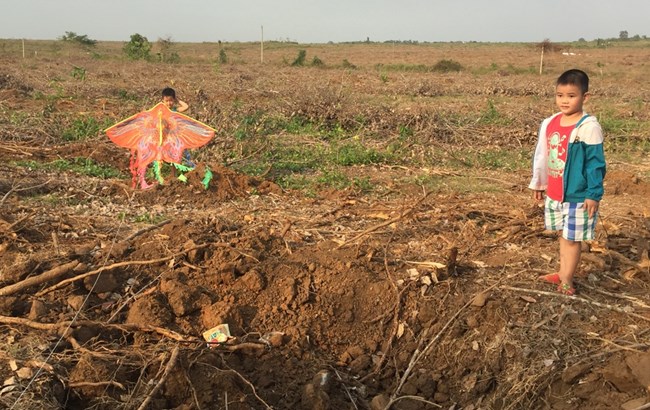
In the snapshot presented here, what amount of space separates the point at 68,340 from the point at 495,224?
3.50 m

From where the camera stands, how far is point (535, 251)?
14.6 feet

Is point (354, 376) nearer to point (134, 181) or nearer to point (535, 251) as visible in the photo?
point (535, 251)

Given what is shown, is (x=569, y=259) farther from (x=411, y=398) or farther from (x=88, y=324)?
A: (x=88, y=324)

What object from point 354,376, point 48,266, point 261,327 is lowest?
point 354,376

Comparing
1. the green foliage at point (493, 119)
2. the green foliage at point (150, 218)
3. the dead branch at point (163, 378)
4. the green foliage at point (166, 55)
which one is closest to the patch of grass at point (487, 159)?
the green foliage at point (493, 119)

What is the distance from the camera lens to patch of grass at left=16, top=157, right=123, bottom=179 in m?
6.89

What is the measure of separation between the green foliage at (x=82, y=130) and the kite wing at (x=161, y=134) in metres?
3.24

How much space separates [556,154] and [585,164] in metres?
0.20

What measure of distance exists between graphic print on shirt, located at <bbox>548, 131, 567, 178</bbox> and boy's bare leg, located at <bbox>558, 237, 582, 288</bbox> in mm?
441

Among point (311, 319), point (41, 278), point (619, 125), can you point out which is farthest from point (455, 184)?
A: point (619, 125)

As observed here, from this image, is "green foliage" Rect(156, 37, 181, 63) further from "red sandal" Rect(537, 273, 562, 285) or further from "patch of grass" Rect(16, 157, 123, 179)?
"red sandal" Rect(537, 273, 562, 285)

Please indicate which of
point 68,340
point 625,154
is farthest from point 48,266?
point 625,154

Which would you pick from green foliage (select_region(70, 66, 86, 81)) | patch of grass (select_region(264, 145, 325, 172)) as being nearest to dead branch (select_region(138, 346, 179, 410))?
patch of grass (select_region(264, 145, 325, 172))

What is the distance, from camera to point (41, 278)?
3.44m
